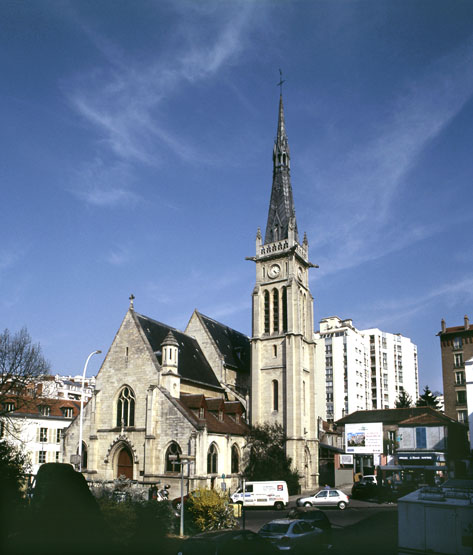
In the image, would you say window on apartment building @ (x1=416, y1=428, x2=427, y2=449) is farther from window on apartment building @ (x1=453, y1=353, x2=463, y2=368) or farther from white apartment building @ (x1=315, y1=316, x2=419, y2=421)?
white apartment building @ (x1=315, y1=316, x2=419, y2=421)

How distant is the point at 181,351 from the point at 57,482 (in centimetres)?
3331

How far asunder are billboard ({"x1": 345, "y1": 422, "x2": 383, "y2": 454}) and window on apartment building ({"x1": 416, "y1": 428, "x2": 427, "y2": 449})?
560 centimetres

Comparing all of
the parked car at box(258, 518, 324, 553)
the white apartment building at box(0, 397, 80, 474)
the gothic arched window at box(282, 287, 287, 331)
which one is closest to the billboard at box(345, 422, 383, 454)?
the gothic arched window at box(282, 287, 287, 331)

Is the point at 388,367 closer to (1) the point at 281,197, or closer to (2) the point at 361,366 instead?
(2) the point at 361,366

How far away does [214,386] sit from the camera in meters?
47.9

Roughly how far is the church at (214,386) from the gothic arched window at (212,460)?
0.23 ft

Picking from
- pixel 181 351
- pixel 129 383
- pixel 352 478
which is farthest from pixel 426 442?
Result: pixel 129 383

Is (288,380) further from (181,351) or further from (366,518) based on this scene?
(366,518)

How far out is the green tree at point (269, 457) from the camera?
140 ft

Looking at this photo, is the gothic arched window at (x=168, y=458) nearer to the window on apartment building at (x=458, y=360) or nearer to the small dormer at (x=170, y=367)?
the small dormer at (x=170, y=367)

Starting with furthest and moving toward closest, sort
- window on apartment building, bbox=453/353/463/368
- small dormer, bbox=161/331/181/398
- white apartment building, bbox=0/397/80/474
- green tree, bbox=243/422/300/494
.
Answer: window on apartment building, bbox=453/353/463/368 → white apartment building, bbox=0/397/80/474 → green tree, bbox=243/422/300/494 → small dormer, bbox=161/331/181/398

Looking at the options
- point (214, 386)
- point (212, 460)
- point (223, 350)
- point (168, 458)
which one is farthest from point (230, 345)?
point (168, 458)

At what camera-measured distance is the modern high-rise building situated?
65.5 meters

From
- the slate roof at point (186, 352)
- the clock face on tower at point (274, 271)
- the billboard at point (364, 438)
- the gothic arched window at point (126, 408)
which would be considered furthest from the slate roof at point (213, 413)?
the billboard at point (364, 438)
